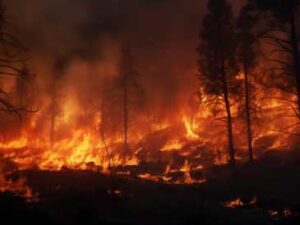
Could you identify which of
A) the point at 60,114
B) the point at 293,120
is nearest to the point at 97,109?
the point at 60,114

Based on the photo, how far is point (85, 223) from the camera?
492 inches

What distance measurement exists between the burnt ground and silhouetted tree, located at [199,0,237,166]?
6931 millimetres

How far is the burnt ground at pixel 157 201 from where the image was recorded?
13.6 meters

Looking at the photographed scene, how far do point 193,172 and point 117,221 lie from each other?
19.8m

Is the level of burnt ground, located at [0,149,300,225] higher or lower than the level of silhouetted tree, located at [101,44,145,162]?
lower

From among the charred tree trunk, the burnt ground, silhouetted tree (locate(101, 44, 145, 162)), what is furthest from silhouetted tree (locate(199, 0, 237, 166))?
the charred tree trunk

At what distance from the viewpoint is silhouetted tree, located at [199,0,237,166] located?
32.6 m

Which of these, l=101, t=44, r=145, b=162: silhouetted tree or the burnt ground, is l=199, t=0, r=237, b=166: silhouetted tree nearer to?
the burnt ground

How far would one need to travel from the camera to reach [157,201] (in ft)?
61.2

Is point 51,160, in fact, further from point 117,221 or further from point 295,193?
point 117,221

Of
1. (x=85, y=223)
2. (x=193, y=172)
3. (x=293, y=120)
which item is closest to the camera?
(x=85, y=223)

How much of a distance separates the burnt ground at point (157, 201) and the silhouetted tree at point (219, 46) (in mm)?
6931

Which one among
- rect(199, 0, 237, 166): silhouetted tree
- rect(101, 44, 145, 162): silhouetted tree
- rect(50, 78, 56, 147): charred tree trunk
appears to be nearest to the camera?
rect(199, 0, 237, 166): silhouetted tree

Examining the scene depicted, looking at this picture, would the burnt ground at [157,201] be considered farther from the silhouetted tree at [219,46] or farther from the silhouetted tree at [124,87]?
the silhouetted tree at [124,87]
